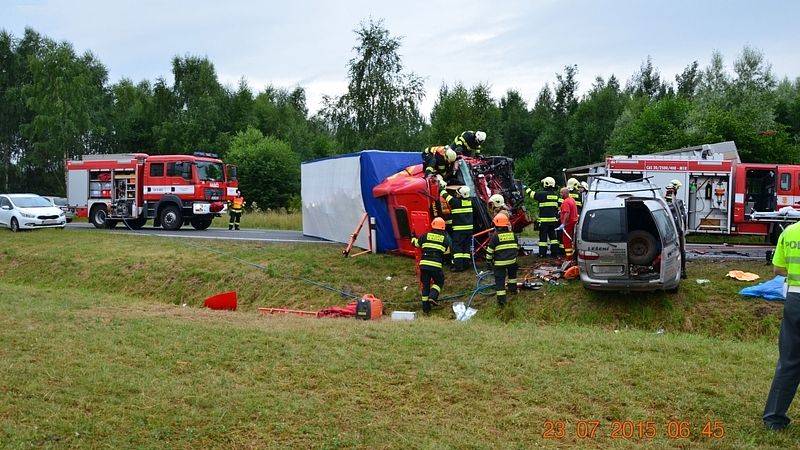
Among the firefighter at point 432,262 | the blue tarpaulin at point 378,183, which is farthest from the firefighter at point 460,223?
the blue tarpaulin at point 378,183

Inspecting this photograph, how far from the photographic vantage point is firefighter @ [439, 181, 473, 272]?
14180 millimetres

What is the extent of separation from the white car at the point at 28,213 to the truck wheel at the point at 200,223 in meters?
5.10

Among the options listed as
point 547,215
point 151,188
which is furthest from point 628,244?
point 151,188

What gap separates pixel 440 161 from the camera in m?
15.1

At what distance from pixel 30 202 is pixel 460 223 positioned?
20.1m

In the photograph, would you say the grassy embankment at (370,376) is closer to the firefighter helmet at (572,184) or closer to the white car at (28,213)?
the firefighter helmet at (572,184)

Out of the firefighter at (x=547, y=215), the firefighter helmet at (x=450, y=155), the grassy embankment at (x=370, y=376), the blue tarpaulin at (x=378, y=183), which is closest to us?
the grassy embankment at (x=370, y=376)

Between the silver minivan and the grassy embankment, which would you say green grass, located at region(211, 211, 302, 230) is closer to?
the grassy embankment

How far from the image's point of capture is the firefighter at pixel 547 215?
15.2 metres

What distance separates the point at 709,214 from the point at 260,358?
16.9 metres

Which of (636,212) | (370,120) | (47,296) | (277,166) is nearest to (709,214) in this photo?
(636,212)

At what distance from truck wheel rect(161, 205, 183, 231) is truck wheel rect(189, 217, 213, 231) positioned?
85cm

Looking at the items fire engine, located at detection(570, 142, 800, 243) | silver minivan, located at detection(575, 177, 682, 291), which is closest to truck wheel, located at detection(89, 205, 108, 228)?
fire engine, located at detection(570, 142, 800, 243)

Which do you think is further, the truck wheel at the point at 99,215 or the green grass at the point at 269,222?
the green grass at the point at 269,222
